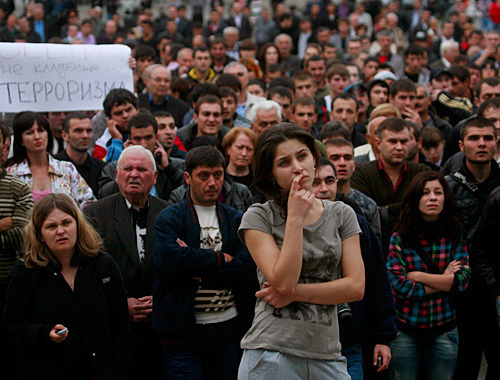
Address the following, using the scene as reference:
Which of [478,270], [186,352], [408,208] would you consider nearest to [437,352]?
[478,270]

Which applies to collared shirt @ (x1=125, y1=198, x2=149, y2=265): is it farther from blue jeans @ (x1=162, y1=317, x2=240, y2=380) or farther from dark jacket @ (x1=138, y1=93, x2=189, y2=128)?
dark jacket @ (x1=138, y1=93, x2=189, y2=128)

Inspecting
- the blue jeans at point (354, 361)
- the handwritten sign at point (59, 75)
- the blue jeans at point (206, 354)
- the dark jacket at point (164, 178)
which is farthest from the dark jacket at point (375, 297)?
the handwritten sign at point (59, 75)

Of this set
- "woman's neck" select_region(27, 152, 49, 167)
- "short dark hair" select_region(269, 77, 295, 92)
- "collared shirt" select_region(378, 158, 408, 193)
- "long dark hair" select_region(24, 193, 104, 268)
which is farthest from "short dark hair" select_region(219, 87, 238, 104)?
"long dark hair" select_region(24, 193, 104, 268)

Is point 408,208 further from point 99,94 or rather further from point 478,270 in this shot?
point 99,94

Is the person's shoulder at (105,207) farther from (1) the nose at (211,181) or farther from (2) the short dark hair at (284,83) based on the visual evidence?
(2) the short dark hair at (284,83)

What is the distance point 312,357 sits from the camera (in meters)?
2.97

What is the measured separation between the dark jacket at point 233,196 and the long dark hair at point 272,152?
248cm

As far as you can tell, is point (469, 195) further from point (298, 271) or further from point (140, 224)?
point (298, 271)

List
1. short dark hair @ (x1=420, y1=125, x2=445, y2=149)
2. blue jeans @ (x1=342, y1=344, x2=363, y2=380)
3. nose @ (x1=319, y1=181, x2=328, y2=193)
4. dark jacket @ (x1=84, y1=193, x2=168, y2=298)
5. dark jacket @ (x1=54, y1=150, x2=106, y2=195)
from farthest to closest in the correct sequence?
short dark hair @ (x1=420, y1=125, x2=445, y2=149), dark jacket @ (x1=54, y1=150, x2=106, y2=195), dark jacket @ (x1=84, y1=193, x2=168, y2=298), nose @ (x1=319, y1=181, x2=328, y2=193), blue jeans @ (x1=342, y1=344, x2=363, y2=380)

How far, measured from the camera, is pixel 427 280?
5070 millimetres

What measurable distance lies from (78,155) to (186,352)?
294 cm

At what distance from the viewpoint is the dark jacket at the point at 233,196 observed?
220 inches

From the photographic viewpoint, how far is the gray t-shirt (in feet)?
9.78

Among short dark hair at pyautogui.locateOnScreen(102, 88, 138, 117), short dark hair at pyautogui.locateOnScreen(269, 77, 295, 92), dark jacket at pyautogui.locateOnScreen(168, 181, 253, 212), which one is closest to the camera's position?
dark jacket at pyautogui.locateOnScreen(168, 181, 253, 212)
